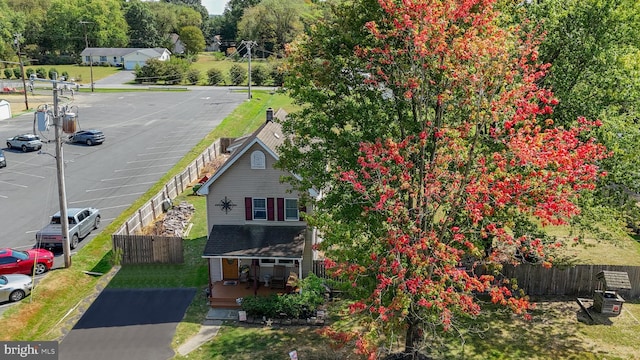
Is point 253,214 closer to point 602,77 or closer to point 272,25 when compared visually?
point 602,77

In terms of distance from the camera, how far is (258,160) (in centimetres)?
2578

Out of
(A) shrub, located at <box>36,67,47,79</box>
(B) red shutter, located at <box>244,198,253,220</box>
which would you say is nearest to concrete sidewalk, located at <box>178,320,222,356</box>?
(B) red shutter, located at <box>244,198,253,220</box>

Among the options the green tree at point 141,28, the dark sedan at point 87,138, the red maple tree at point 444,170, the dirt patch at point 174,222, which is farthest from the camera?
the green tree at point 141,28

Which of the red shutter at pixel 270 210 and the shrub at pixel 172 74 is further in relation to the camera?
the shrub at pixel 172 74

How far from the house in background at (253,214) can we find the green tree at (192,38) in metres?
107

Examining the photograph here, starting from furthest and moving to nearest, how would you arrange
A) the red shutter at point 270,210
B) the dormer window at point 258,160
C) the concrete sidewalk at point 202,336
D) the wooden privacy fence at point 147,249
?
the wooden privacy fence at point 147,249 → the red shutter at point 270,210 → the dormer window at point 258,160 → the concrete sidewalk at point 202,336

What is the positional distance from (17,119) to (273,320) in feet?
181

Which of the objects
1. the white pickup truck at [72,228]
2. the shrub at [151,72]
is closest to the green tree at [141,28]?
the shrub at [151,72]

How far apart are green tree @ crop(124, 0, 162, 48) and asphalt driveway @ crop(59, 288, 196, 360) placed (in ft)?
390

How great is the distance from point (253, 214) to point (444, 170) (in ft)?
40.9

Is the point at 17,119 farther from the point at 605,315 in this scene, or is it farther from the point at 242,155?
the point at 605,315

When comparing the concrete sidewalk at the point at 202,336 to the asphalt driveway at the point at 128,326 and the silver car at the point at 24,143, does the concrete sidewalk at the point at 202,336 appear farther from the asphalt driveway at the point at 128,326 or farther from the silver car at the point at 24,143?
the silver car at the point at 24,143

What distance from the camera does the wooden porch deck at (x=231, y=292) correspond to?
24.3m

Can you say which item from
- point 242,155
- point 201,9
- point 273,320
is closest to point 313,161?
point 242,155
